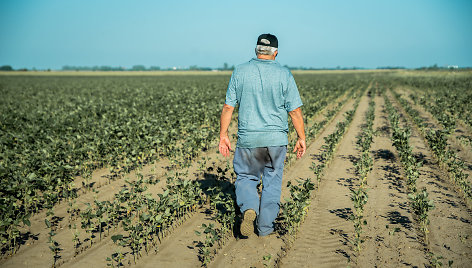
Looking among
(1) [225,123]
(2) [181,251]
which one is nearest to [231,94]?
(1) [225,123]

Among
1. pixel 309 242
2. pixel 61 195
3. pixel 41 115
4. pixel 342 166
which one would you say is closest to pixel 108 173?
pixel 61 195

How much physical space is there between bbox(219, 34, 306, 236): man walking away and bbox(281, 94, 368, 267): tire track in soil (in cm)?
63

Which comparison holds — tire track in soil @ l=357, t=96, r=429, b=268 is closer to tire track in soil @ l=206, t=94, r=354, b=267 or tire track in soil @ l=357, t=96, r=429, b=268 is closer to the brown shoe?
tire track in soil @ l=206, t=94, r=354, b=267

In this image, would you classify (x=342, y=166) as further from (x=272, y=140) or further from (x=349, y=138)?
(x=272, y=140)

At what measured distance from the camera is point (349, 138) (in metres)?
10.2

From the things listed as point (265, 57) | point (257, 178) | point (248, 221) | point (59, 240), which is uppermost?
point (265, 57)

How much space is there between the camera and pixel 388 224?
4.36 metres

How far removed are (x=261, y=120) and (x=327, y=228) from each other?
6.22ft

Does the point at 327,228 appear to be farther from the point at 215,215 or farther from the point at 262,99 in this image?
the point at 262,99

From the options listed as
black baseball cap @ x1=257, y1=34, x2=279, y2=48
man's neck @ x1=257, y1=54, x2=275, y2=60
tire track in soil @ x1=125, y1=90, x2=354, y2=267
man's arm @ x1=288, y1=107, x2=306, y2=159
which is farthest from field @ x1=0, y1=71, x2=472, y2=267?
black baseball cap @ x1=257, y1=34, x2=279, y2=48

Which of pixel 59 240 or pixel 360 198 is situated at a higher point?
pixel 360 198

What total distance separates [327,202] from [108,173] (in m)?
4.83

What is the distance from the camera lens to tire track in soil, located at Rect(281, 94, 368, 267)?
352 centimetres

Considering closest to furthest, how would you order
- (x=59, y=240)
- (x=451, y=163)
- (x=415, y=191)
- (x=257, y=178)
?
(x=257, y=178) < (x=59, y=240) < (x=415, y=191) < (x=451, y=163)
